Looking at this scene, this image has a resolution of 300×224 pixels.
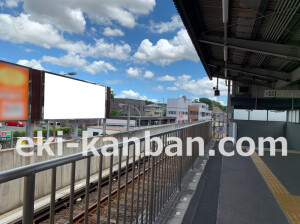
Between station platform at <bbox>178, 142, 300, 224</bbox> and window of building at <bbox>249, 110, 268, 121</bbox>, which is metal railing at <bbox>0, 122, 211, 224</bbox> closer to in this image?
station platform at <bbox>178, 142, 300, 224</bbox>

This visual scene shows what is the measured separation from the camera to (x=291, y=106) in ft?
39.3

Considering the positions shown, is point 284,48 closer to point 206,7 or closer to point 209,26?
point 209,26

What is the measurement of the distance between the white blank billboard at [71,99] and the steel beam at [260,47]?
514cm

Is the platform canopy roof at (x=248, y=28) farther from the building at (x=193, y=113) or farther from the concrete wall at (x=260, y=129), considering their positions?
the building at (x=193, y=113)

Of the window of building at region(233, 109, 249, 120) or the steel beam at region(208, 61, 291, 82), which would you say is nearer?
the steel beam at region(208, 61, 291, 82)

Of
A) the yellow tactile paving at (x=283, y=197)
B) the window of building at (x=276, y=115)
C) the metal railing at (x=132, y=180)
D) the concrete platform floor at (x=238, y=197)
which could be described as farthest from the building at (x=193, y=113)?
the metal railing at (x=132, y=180)

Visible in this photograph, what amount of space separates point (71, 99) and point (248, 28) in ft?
21.9

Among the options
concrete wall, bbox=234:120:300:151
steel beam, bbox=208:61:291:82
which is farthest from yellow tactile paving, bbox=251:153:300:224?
concrete wall, bbox=234:120:300:151

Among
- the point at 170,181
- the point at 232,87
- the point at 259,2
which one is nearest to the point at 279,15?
the point at 259,2

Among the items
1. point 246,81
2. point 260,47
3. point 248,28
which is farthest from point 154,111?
point 248,28

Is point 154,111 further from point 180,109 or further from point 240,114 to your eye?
point 240,114

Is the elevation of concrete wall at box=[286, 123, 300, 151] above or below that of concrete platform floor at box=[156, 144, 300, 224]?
above

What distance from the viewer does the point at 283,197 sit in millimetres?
4012

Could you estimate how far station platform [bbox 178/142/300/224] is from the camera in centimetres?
320
